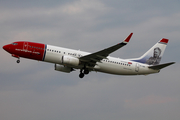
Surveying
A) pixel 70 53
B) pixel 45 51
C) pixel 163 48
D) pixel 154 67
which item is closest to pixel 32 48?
pixel 45 51

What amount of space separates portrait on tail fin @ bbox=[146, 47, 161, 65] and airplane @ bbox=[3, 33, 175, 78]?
4.01 ft

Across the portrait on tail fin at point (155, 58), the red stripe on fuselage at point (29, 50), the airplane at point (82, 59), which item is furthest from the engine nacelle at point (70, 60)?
the portrait on tail fin at point (155, 58)

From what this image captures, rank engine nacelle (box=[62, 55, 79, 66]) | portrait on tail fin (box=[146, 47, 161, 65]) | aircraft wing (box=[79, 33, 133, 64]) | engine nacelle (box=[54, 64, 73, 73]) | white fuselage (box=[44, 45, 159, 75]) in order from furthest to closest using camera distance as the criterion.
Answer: portrait on tail fin (box=[146, 47, 161, 65]), engine nacelle (box=[54, 64, 73, 73]), white fuselage (box=[44, 45, 159, 75]), engine nacelle (box=[62, 55, 79, 66]), aircraft wing (box=[79, 33, 133, 64])

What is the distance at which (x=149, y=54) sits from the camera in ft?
189

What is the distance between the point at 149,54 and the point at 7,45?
26426mm

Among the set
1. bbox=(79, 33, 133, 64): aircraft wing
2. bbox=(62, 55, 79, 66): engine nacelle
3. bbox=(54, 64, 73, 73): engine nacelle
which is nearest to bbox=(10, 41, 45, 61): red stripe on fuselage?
bbox=(62, 55, 79, 66): engine nacelle

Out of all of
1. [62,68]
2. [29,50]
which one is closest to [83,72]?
[62,68]

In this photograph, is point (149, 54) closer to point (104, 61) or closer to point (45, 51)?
point (104, 61)

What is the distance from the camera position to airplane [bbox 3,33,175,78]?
1884 inches

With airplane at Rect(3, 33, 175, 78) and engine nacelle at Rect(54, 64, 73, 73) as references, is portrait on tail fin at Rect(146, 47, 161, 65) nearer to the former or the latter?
airplane at Rect(3, 33, 175, 78)

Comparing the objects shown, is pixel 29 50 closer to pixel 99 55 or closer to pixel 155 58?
pixel 99 55

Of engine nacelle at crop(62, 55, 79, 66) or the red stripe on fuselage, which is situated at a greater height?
the red stripe on fuselage

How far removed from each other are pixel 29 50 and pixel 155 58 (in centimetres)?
2433

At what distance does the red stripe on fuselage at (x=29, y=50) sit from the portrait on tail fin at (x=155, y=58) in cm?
2056
